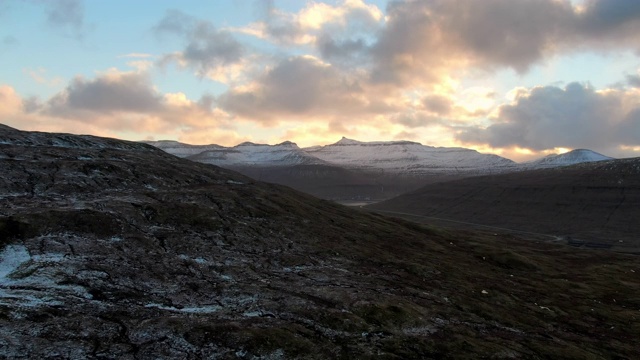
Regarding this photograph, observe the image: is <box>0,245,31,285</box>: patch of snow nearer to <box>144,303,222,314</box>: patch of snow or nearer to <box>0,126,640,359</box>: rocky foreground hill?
<box>0,126,640,359</box>: rocky foreground hill

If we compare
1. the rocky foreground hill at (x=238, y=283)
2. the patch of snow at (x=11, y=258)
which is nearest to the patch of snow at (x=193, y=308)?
the rocky foreground hill at (x=238, y=283)

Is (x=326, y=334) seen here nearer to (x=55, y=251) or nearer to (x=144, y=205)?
(x=55, y=251)

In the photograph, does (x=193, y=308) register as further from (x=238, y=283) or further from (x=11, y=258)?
(x=11, y=258)

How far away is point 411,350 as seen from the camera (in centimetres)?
3919

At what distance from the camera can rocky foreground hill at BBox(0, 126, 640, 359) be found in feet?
115

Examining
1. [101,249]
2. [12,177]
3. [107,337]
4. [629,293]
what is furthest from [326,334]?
[629,293]

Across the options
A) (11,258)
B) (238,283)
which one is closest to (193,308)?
(238,283)

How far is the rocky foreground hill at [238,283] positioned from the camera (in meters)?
35.0

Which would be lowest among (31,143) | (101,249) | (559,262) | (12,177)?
(559,262)

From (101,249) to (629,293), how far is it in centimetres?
8808

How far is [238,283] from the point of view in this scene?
165 ft

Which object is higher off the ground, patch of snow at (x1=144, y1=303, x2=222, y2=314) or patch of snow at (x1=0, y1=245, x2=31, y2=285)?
patch of snow at (x1=0, y1=245, x2=31, y2=285)

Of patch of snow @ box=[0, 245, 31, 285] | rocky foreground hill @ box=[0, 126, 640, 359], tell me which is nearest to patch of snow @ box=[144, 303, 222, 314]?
rocky foreground hill @ box=[0, 126, 640, 359]

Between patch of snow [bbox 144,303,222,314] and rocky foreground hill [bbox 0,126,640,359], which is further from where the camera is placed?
patch of snow [bbox 144,303,222,314]
